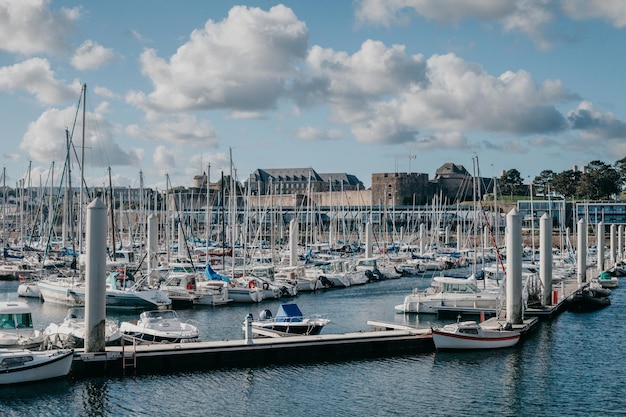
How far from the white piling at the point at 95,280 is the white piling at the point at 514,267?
19027 millimetres

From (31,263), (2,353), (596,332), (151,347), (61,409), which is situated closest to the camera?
(61,409)

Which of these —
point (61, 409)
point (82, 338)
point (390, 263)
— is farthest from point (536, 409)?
point (390, 263)

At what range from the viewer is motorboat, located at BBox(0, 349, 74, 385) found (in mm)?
25438

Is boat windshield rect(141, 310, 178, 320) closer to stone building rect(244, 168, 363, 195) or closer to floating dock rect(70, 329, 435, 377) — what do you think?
floating dock rect(70, 329, 435, 377)

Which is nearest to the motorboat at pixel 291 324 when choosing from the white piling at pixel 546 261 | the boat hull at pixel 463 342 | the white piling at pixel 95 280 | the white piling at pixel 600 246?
the boat hull at pixel 463 342

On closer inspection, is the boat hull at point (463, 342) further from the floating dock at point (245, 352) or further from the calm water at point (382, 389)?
the floating dock at point (245, 352)

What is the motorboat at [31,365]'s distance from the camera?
83.5 feet

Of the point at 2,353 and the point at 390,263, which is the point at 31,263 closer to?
the point at 390,263

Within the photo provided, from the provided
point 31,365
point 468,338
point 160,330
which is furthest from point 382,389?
point 31,365

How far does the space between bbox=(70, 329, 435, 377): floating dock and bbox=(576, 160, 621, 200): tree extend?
12307 centimetres

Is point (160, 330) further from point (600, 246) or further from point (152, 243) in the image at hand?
point (600, 246)

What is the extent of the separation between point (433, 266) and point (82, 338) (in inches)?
2057

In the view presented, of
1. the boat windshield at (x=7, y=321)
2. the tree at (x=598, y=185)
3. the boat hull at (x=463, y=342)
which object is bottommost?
the boat hull at (x=463, y=342)

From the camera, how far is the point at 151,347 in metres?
29.1
